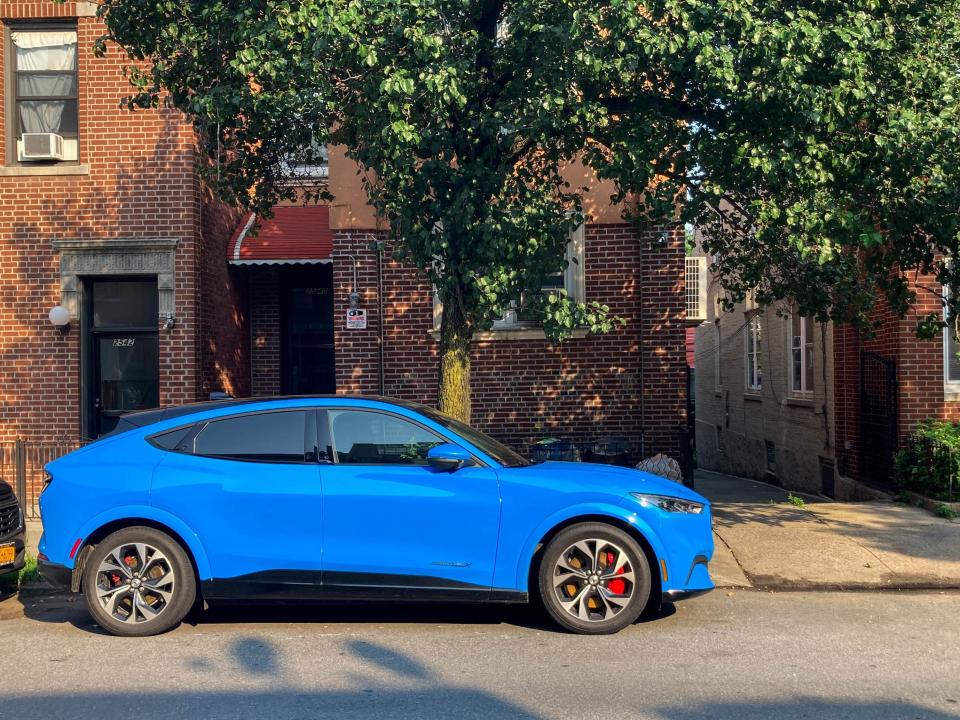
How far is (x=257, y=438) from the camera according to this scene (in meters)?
6.61

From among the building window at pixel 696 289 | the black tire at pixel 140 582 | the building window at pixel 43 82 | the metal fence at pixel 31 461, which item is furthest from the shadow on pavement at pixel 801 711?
the building window at pixel 696 289

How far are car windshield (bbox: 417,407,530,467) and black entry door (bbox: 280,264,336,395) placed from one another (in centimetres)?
837

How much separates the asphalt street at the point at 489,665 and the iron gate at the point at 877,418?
18.0 feet

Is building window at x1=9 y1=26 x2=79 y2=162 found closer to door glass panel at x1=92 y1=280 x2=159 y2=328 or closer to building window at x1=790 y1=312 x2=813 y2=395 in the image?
door glass panel at x1=92 y1=280 x2=159 y2=328

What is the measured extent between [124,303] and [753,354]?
14094 millimetres

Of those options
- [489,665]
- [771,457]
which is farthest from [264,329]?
[771,457]

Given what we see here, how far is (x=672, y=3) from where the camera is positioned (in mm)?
7477

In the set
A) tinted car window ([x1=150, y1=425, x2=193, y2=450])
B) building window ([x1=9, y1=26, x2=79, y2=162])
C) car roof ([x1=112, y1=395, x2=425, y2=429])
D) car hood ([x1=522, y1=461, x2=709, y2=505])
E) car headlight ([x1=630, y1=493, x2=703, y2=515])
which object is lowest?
car headlight ([x1=630, y1=493, x2=703, y2=515])

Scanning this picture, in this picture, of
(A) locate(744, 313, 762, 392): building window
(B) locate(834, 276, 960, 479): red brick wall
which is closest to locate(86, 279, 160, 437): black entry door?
(B) locate(834, 276, 960, 479): red brick wall

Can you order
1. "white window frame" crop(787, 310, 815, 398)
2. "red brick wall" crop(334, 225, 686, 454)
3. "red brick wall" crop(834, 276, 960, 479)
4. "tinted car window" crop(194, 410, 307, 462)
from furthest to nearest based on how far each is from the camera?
"white window frame" crop(787, 310, 815, 398), "red brick wall" crop(334, 225, 686, 454), "red brick wall" crop(834, 276, 960, 479), "tinted car window" crop(194, 410, 307, 462)

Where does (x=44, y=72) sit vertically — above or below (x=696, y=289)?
above

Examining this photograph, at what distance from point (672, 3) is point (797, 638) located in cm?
490

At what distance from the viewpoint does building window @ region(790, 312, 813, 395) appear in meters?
17.0

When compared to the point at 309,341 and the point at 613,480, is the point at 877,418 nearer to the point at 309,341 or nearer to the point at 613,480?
the point at 613,480
